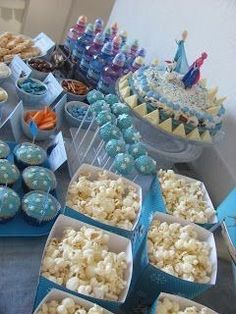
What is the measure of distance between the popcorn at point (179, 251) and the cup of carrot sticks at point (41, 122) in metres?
0.43

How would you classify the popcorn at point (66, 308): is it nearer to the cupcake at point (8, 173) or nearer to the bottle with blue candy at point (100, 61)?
the cupcake at point (8, 173)

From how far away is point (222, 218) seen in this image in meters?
0.85

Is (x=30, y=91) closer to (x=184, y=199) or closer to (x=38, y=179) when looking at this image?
(x=38, y=179)

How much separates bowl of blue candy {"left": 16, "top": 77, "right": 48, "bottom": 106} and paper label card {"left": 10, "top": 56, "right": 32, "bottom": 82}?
33mm

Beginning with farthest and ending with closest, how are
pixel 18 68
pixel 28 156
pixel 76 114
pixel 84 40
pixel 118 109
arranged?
1. pixel 84 40
2. pixel 18 68
3. pixel 76 114
4. pixel 118 109
5. pixel 28 156

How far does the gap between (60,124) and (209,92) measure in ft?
1.44

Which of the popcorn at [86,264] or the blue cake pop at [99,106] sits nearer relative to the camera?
the popcorn at [86,264]

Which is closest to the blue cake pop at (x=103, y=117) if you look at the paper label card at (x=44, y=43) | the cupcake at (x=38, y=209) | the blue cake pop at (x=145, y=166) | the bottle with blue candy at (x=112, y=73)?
the blue cake pop at (x=145, y=166)

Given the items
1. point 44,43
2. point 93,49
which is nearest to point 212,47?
point 93,49

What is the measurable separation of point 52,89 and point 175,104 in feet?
1.24

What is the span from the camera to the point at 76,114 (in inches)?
43.6

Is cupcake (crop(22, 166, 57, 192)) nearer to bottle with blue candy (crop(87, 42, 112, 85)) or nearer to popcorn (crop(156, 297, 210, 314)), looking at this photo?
popcorn (crop(156, 297, 210, 314))

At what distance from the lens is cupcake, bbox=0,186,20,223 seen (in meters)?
0.73

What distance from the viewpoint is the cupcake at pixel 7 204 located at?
2.38 ft
